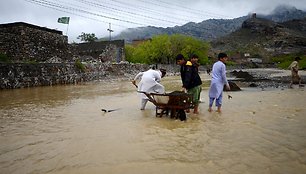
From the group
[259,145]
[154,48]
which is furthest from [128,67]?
[259,145]

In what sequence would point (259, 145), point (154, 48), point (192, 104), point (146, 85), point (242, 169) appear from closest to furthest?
1. point (242, 169)
2. point (259, 145)
3. point (192, 104)
4. point (146, 85)
5. point (154, 48)

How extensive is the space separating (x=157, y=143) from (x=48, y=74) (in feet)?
67.2

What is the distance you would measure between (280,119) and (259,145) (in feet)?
8.44

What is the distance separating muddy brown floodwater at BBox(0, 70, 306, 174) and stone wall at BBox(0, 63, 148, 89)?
13.3m

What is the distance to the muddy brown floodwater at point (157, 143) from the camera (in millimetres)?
4270

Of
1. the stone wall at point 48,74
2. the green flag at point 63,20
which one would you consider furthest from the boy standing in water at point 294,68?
the green flag at point 63,20

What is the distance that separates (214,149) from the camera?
4965mm

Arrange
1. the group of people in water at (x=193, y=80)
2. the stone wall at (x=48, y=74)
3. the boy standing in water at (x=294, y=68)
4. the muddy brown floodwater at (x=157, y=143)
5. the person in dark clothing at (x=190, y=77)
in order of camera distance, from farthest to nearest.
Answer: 1. the stone wall at (x=48, y=74)
2. the boy standing in water at (x=294, y=68)
3. the group of people in water at (x=193, y=80)
4. the person in dark clothing at (x=190, y=77)
5. the muddy brown floodwater at (x=157, y=143)

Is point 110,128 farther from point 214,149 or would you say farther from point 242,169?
point 242,169

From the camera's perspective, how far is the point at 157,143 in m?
5.47

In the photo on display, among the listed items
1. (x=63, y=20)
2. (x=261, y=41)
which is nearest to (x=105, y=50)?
(x=63, y=20)

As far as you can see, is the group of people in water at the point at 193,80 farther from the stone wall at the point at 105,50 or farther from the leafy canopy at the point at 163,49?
the leafy canopy at the point at 163,49

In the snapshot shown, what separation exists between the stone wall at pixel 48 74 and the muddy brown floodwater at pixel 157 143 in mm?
13299

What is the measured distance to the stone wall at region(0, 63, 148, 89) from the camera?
2046cm
